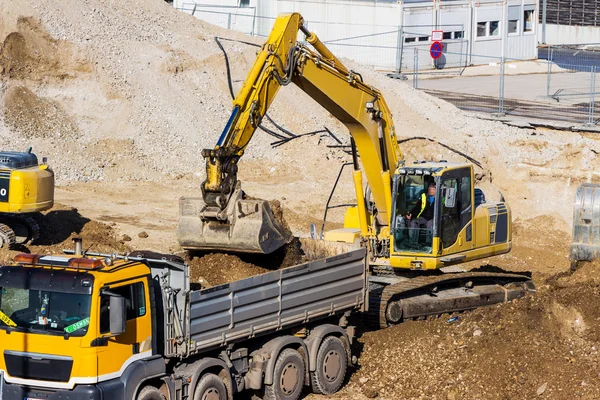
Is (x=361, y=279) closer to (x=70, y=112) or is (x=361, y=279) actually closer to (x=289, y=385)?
(x=289, y=385)

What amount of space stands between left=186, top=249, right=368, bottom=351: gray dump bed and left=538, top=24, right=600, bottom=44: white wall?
138ft

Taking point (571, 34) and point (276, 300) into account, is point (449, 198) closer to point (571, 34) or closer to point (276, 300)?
point (276, 300)

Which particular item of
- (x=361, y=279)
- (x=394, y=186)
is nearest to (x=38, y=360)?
(x=361, y=279)

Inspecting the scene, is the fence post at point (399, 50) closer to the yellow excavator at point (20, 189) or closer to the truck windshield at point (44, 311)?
the yellow excavator at point (20, 189)

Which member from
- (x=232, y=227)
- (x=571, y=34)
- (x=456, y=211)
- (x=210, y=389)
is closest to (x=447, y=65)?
(x=571, y=34)

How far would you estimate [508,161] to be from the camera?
32062mm

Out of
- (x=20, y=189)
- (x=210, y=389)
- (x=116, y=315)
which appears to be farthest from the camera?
(x=20, y=189)

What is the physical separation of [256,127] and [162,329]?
14.7 ft

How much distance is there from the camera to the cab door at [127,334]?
1174cm

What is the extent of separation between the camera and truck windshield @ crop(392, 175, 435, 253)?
59.8 feet

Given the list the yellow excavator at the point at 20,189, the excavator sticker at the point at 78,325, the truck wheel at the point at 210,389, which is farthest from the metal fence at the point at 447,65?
the excavator sticker at the point at 78,325

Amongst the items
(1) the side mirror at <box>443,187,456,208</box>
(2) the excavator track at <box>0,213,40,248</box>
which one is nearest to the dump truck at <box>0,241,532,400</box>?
(1) the side mirror at <box>443,187,456,208</box>

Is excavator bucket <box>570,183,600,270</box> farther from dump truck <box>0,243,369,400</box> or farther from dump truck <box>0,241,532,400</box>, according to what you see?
dump truck <box>0,243,369,400</box>

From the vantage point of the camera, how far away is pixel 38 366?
11.8m
